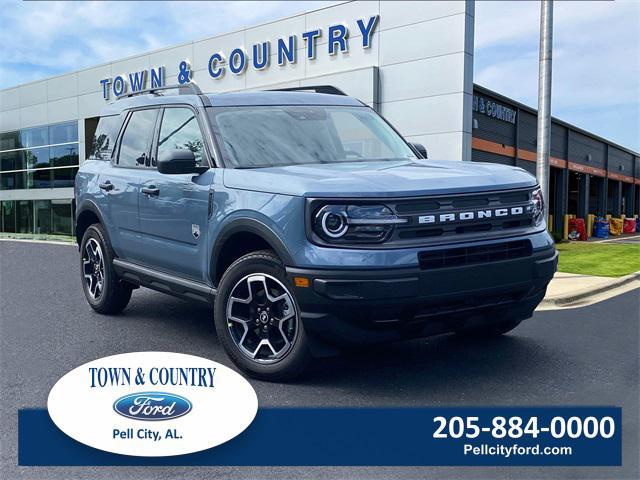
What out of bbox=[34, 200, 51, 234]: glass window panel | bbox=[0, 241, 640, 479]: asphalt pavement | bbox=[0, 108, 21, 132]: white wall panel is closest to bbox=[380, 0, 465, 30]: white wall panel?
bbox=[0, 241, 640, 479]: asphalt pavement

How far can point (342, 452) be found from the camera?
3.46 meters

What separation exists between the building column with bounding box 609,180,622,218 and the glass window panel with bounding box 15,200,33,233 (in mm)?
38520

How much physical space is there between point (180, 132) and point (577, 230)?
27.3 m

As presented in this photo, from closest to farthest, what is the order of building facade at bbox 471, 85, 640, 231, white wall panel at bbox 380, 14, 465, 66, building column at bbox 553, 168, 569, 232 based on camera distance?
white wall panel at bbox 380, 14, 465, 66
building facade at bbox 471, 85, 640, 231
building column at bbox 553, 168, 569, 232

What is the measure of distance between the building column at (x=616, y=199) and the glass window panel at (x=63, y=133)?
3691 cm

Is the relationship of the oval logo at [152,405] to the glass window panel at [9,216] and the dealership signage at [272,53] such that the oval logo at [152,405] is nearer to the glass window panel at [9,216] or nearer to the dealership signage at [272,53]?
the dealership signage at [272,53]

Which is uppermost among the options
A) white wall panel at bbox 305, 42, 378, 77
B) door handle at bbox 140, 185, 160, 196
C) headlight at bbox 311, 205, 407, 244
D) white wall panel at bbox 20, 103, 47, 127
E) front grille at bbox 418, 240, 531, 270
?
white wall panel at bbox 20, 103, 47, 127

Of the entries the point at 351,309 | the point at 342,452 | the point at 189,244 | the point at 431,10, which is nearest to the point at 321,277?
the point at 351,309

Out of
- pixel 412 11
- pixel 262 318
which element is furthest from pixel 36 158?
pixel 262 318

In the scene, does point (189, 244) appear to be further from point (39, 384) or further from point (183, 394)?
point (183, 394)

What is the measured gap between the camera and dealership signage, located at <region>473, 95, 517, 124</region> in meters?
20.9

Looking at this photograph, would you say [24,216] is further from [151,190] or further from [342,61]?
[151,190]

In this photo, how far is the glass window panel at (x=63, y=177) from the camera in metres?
30.0

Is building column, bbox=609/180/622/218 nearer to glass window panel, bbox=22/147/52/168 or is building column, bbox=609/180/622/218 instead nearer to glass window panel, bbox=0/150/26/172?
glass window panel, bbox=22/147/52/168
